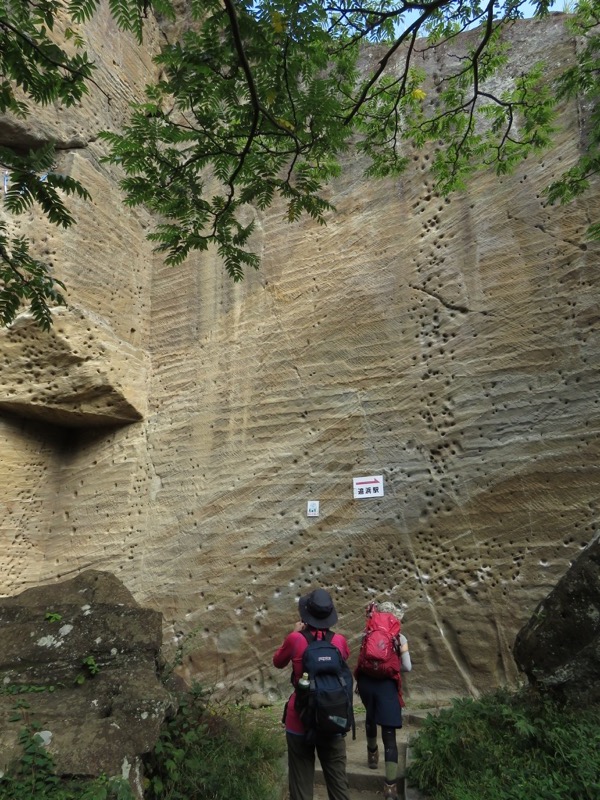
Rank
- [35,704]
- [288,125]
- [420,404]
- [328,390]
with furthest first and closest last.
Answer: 1. [328,390]
2. [420,404]
3. [288,125]
4. [35,704]

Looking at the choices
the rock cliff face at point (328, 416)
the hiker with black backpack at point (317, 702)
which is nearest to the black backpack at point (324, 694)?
the hiker with black backpack at point (317, 702)

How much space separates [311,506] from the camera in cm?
767

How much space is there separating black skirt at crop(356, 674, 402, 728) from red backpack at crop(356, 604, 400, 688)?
2.3 inches

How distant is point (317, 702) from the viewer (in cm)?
322

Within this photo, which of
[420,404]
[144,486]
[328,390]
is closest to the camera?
[420,404]

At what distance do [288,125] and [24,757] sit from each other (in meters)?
4.27

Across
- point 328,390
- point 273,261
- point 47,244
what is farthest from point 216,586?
point 47,244

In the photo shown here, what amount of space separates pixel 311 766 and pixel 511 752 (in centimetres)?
135

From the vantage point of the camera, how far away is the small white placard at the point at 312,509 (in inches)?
301

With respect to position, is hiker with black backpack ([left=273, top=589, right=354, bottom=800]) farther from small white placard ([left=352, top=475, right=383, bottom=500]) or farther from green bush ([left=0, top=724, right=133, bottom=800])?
small white placard ([left=352, top=475, right=383, bottom=500])

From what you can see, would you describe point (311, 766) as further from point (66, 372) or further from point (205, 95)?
point (66, 372)

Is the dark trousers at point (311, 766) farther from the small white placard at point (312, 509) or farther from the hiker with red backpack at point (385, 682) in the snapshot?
the small white placard at point (312, 509)

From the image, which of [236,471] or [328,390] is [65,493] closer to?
[236,471]

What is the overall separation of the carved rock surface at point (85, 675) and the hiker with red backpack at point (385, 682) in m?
1.44
